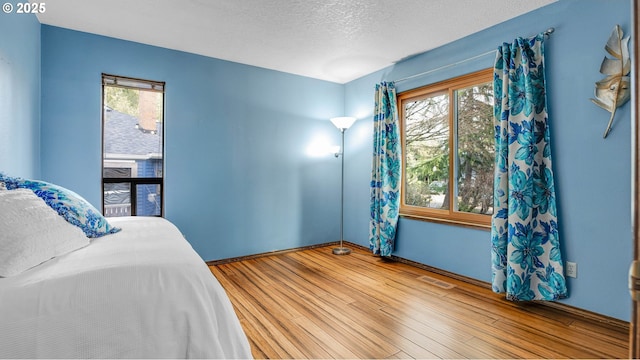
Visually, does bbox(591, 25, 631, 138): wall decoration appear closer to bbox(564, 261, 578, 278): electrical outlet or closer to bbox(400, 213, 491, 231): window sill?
bbox(564, 261, 578, 278): electrical outlet

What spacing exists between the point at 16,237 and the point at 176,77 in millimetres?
2756

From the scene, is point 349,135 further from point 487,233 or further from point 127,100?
point 127,100

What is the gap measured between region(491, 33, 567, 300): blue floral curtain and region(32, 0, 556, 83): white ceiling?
1.74 ft

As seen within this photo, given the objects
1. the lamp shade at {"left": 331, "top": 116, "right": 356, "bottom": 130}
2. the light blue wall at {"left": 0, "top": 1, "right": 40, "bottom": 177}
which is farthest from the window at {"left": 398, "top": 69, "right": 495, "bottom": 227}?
the light blue wall at {"left": 0, "top": 1, "right": 40, "bottom": 177}

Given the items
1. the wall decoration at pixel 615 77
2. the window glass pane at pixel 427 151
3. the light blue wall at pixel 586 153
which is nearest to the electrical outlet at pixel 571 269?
the light blue wall at pixel 586 153

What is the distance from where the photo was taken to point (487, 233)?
9.70ft

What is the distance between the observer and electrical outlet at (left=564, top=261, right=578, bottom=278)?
2406 millimetres

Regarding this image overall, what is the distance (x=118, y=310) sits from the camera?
40.1 inches

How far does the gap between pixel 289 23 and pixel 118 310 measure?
2650 millimetres

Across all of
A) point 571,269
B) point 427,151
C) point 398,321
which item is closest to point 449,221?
point 427,151

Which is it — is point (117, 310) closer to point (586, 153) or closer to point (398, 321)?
point (398, 321)

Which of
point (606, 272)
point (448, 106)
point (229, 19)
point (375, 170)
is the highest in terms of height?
point (229, 19)

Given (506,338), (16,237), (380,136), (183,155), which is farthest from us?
(380,136)

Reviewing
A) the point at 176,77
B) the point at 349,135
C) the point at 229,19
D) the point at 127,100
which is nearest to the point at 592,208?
the point at 349,135
